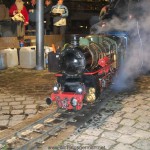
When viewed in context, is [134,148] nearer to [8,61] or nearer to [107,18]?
[107,18]

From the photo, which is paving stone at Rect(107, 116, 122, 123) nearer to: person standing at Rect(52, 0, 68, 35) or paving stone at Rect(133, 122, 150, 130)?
paving stone at Rect(133, 122, 150, 130)

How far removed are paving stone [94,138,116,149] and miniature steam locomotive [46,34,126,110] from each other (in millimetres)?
1149

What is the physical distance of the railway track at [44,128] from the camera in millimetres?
5141

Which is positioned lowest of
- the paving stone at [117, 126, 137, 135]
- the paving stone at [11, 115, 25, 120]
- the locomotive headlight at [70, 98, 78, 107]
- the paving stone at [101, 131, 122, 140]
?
the paving stone at [101, 131, 122, 140]

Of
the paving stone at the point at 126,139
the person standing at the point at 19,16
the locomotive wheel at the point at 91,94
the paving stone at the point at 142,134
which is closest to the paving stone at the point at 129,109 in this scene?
the locomotive wheel at the point at 91,94

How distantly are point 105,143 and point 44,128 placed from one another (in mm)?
1292

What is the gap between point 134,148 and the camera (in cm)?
502

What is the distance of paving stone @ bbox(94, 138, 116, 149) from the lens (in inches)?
200

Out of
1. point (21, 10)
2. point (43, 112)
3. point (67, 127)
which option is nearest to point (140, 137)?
point (67, 127)

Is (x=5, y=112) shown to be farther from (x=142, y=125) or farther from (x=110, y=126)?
(x=142, y=125)

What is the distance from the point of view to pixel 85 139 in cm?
536

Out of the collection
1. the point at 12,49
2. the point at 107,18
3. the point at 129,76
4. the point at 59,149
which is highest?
the point at 107,18

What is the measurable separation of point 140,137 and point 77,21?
17330 millimetres

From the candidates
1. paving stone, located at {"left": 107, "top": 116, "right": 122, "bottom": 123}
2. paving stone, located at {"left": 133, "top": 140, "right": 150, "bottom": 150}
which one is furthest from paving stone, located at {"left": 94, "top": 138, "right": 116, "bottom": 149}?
paving stone, located at {"left": 107, "top": 116, "right": 122, "bottom": 123}
